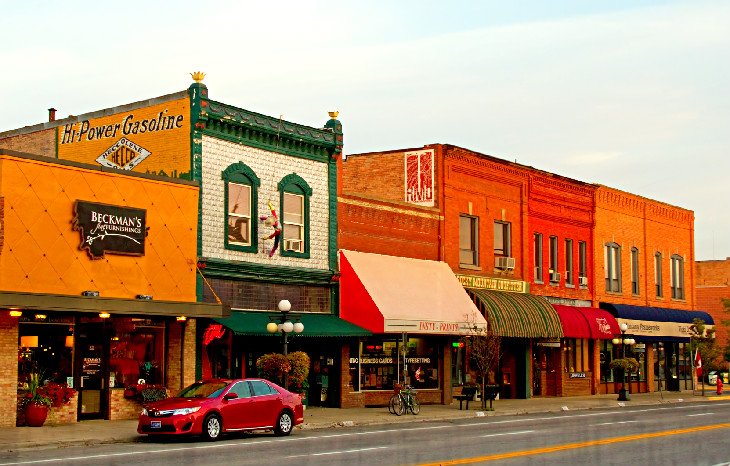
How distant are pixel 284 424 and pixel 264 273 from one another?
29.0ft

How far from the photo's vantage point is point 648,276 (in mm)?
60125

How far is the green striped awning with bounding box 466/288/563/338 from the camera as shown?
42938 millimetres

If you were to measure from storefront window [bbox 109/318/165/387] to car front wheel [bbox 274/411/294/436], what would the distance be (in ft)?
19.9

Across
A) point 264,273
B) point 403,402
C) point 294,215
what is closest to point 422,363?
point 403,402

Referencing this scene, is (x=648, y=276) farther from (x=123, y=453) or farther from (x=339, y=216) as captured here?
(x=123, y=453)

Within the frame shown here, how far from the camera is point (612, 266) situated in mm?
56531

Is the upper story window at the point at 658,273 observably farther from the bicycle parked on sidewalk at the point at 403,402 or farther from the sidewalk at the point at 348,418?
the bicycle parked on sidewalk at the point at 403,402

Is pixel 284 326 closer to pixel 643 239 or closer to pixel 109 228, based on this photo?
pixel 109 228

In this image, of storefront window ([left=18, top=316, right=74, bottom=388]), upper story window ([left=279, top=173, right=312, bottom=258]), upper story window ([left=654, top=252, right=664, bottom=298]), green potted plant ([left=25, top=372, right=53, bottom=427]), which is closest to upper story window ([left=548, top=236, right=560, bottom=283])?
upper story window ([left=654, top=252, right=664, bottom=298])

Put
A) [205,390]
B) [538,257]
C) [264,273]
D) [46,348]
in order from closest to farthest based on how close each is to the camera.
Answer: [205,390]
[46,348]
[264,273]
[538,257]

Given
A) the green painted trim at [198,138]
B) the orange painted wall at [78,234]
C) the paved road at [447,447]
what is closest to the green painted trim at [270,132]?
the green painted trim at [198,138]

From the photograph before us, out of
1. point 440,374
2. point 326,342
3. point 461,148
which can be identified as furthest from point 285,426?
point 461,148

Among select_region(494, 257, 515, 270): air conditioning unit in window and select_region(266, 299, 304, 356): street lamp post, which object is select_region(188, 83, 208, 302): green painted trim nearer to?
select_region(266, 299, 304, 356): street lamp post

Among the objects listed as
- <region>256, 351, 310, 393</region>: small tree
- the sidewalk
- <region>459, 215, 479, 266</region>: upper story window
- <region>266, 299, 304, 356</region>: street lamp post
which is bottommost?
the sidewalk
